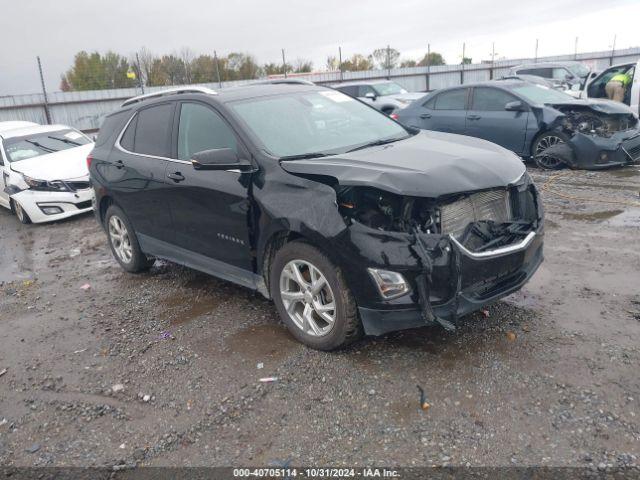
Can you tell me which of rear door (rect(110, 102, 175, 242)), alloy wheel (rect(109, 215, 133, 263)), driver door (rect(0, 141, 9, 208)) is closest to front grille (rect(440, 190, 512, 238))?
rear door (rect(110, 102, 175, 242))

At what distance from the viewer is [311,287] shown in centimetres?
366

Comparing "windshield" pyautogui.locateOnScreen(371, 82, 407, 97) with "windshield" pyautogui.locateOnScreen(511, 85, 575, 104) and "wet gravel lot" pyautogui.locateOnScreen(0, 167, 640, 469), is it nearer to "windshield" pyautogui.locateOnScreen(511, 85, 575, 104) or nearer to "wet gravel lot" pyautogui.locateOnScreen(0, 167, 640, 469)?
"windshield" pyautogui.locateOnScreen(511, 85, 575, 104)

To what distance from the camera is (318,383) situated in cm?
344

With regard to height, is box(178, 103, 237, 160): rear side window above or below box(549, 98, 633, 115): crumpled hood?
above

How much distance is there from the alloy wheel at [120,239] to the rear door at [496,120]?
22.2 ft

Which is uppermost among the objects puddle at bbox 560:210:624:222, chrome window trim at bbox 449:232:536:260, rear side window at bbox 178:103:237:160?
rear side window at bbox 178:103:237:160

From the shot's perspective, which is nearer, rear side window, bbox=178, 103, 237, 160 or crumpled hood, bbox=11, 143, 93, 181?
rear side window, bbox=178, 103, 237, 160

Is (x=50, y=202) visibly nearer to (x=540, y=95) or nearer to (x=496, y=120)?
(x=496, y=120)

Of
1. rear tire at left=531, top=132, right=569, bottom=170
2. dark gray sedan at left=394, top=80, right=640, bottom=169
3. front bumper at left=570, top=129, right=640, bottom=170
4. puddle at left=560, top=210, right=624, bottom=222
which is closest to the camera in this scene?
puddle at left=560, top=210, right=624, bottom=222

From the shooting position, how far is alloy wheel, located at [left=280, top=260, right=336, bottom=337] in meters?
3.61

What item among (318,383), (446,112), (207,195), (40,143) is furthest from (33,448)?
(446,112)

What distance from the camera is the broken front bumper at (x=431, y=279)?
125 inches

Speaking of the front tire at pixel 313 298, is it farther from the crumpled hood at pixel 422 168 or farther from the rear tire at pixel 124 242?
the rear tire at pixel 124 242

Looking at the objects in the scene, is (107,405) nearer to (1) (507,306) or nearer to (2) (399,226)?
(2) (399,226)
